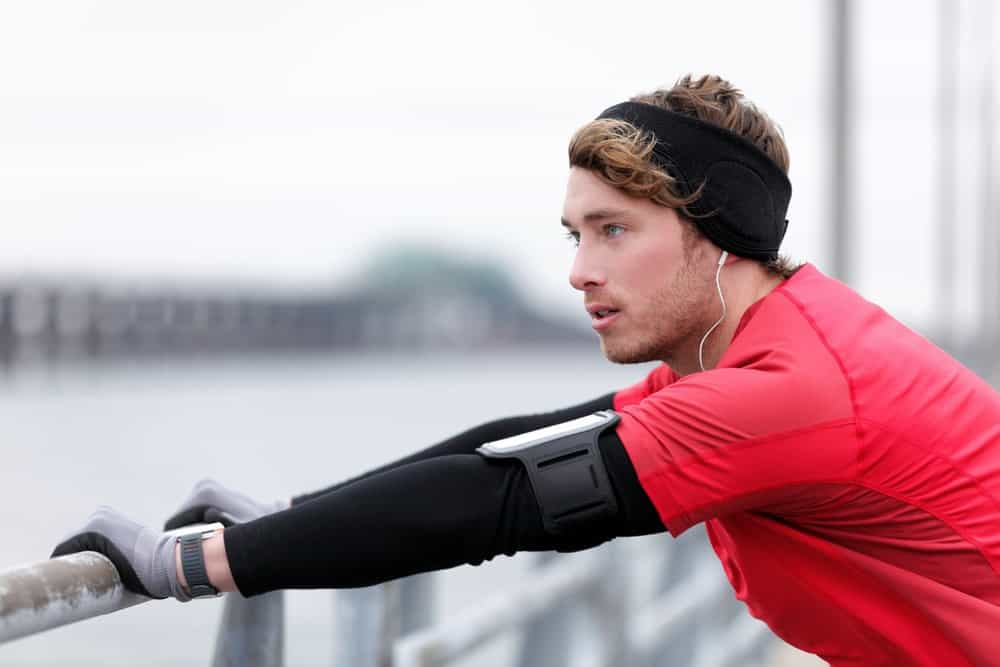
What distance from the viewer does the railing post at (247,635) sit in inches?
94.1

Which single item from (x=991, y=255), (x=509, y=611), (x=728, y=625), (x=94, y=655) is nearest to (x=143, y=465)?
(x=991, y=255)

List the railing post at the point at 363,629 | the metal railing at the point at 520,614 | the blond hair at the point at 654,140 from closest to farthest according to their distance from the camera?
the metal railing at the point at 520,614 → the blond hair at the point at 654,140 → the railing post at the point at 363,629

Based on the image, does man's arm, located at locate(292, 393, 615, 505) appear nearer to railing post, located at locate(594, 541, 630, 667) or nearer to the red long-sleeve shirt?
the red long-sleeve shirt

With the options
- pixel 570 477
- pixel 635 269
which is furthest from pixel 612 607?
pixel 570 477

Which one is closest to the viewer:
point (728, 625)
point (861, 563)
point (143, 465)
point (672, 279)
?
point (861, 563)

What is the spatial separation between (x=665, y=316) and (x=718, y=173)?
272 millimetres

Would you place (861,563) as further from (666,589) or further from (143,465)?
(143,465)

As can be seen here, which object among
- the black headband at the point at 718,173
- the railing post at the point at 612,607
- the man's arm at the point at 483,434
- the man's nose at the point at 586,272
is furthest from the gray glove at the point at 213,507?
the railing post at the point at 612,607

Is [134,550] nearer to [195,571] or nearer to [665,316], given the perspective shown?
[195,571]

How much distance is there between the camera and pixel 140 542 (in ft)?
7.35

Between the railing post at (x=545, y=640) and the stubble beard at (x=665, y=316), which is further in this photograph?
the railing post at (x=545, y=640)

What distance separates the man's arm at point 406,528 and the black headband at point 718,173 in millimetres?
542

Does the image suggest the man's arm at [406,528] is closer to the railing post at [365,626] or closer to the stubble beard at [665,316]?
the stubble beard at [665,316]

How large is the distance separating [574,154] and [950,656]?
3.54 feet
